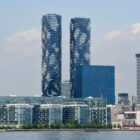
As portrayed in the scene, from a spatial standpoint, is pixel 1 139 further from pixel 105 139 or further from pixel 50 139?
pixel 105 139

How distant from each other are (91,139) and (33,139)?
1662cm

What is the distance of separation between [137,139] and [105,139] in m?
8.91

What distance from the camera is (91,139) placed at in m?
192

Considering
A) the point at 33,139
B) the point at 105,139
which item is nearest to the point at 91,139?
the point at 105,139

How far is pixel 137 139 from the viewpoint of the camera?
19262cm

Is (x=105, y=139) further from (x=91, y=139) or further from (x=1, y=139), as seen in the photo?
(x=1, y=139)

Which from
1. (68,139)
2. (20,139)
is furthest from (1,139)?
(68,139)

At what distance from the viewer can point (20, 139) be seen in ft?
612

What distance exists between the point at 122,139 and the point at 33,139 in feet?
85.2

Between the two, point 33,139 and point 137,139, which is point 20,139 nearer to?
point 33,139

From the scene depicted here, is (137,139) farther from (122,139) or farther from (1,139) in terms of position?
(1,139)

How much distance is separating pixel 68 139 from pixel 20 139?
→ 12.9 metres

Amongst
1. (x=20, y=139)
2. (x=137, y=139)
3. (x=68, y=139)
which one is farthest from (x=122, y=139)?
(x=20, y=139)

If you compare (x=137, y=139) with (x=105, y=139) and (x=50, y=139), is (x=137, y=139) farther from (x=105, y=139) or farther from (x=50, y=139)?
(x=50, y=139)
